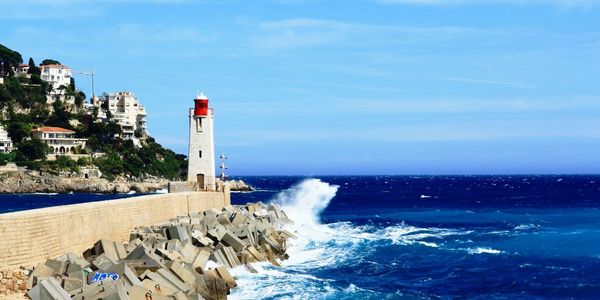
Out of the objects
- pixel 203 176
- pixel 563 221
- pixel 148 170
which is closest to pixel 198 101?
pixel 203 176

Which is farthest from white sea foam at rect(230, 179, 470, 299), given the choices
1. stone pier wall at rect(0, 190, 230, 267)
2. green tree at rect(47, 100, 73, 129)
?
green tree at rect(47, 100, 73, 129)

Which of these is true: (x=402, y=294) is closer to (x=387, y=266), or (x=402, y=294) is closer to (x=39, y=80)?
(x=387, y=266)

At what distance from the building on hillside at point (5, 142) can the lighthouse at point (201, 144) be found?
2438 inches

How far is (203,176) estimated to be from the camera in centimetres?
3098

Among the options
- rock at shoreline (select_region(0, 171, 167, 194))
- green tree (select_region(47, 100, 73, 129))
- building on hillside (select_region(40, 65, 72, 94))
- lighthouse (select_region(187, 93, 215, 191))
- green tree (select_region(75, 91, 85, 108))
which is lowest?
rock at shoreline (select_region(0, 171, 167, 194))

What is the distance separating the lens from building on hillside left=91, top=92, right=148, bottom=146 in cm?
10381

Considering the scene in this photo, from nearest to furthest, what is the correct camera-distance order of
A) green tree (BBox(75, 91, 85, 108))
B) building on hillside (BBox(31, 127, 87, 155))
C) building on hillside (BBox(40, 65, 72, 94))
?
building on hillside (BBox(31, 127, 87, 155)) < green tree (BBox(75, 91, 85, 108)) < building on hillside (BBox(40, 65, 72, 94))

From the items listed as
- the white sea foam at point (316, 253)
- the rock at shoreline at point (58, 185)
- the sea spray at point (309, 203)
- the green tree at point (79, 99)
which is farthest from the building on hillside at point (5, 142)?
the white sea foam at point (316, 253)

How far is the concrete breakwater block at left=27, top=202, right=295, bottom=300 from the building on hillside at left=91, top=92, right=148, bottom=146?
3236 inches

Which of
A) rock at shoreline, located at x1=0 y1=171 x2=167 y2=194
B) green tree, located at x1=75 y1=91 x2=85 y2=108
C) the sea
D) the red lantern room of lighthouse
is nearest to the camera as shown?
the sea

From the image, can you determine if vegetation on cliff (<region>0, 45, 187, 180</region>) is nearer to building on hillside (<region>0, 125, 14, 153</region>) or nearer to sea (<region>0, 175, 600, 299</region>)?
building on hillside (<region>0, 125, 14, 153</region>)

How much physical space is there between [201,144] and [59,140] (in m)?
63.1

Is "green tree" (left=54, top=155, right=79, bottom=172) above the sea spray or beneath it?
above

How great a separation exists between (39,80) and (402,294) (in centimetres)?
9284
